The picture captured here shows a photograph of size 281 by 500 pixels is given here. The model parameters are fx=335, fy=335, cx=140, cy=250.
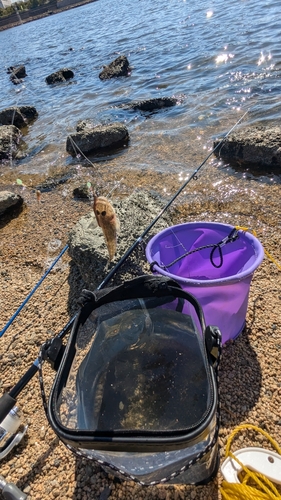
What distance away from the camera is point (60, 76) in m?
16.0

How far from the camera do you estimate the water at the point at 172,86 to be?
25.6 ft

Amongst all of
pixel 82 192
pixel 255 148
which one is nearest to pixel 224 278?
pixel 82 192

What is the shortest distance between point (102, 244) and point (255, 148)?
4.09m

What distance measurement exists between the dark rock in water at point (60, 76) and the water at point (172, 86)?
1.05 feet

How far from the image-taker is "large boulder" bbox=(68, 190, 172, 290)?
334cm

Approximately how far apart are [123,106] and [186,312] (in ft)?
31.8

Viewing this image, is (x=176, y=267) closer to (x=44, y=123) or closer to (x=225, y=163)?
(x=225, y=163)

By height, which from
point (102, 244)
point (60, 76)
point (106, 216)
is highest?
point (60, 76)

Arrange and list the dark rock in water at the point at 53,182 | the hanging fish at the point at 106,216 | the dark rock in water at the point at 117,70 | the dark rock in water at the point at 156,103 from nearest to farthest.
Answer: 1. the hanging fish at the point at 106,216
2. the dark rock in water at the point at 53,182
3. the dark rock in water at the point at 156,103
4. the dark rock in water at the point at 117,70

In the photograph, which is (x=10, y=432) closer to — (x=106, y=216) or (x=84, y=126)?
(x=106, y=216)

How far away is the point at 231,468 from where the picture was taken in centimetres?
214

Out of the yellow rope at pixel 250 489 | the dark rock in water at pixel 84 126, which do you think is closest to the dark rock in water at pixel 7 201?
the dark rock in water at pixel 84 126

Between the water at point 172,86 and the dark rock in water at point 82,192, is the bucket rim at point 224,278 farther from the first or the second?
the water at point 172,86

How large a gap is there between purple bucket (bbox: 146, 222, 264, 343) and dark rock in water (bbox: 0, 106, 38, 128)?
10.6 meters
